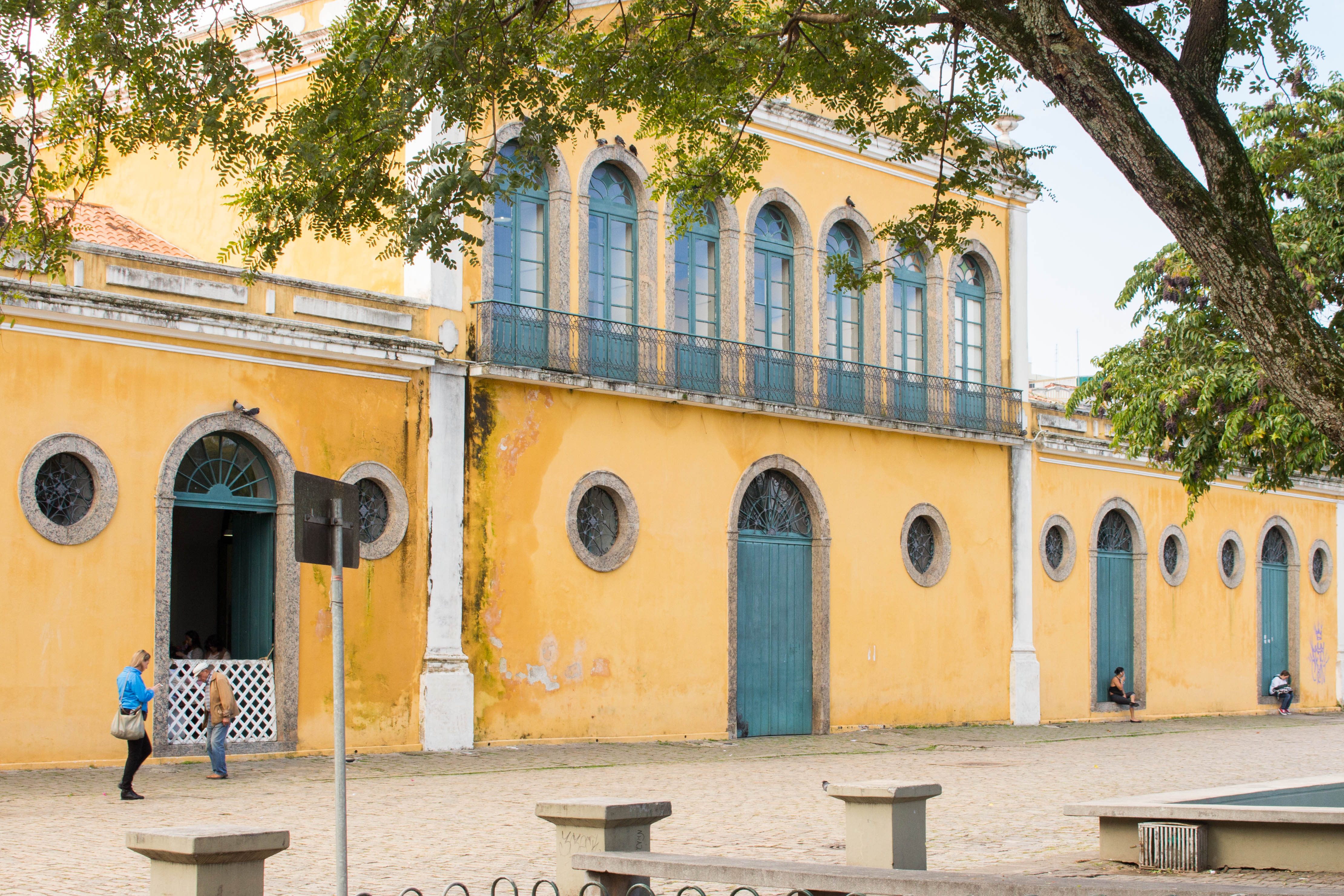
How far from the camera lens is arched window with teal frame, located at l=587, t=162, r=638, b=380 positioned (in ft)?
62.0

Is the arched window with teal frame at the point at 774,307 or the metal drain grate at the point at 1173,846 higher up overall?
the arched window with teal frame at the point at 774,307

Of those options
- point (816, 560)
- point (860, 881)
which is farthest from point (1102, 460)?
point (860, 881)

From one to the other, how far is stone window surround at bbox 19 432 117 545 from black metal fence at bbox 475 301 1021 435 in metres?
4.51

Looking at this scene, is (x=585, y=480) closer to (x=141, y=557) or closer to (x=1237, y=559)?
(x=141, y=557)

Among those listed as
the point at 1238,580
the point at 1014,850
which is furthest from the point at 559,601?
the point at 1238,580

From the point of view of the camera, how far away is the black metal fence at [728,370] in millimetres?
18031

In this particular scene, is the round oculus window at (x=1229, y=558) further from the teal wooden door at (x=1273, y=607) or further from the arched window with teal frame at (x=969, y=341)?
the arched window with teal frame at (x=969, y=341)

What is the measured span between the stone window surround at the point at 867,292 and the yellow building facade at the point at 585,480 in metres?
0.06

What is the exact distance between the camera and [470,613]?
17.2 m

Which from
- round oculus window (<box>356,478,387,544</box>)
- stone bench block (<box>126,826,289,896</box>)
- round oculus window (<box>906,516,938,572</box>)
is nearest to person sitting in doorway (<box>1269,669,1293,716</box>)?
round oculus window (<box>906,516,938,572</box>)

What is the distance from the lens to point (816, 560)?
2123 centimetres

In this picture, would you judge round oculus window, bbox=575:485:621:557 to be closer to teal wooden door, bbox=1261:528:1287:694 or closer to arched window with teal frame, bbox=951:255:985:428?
arched window with teal frame, bbox=951:255:985:428

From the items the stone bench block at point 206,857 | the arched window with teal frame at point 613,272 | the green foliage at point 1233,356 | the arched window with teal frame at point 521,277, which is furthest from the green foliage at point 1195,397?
the stone bench block at point 206,857

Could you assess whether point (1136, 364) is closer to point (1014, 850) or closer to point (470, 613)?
point (470, 613)
